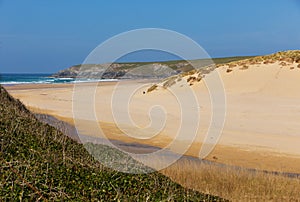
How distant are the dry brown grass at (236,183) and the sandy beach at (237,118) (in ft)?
7.48

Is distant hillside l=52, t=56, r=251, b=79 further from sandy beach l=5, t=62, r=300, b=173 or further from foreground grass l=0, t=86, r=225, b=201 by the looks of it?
sandy beach l=5, t=62, r=300, b=173

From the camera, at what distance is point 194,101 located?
29.9 m

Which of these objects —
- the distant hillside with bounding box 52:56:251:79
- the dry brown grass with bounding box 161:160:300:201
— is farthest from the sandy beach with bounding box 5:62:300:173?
the distant hillside with bounding box 52:56:251:79

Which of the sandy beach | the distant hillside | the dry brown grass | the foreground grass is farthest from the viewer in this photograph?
the distant hillside

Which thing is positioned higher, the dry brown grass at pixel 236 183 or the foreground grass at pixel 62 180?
the foreground grass at pixel 62 180

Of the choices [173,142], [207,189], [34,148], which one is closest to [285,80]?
[173,142]

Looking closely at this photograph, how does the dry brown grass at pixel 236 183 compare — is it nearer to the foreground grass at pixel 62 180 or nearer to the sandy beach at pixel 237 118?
the foreground grass at pixel 62 180

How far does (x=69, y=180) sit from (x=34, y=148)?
2.48 meters

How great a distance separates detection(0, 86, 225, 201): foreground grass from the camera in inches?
260

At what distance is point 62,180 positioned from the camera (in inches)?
288

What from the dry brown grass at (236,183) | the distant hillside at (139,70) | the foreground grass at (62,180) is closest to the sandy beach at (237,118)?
the dry brown grass at (236,183)

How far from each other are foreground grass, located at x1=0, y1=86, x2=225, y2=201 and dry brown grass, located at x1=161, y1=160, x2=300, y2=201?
64.4 inches

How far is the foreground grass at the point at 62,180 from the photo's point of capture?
21.6ft

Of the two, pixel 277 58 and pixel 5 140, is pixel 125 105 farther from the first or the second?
pixel 5 140
